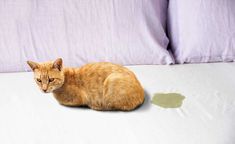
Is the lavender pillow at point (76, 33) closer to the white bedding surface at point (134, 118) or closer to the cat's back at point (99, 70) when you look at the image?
the white bedding surface at point (134, 118)

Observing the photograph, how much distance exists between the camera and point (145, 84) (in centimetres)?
133

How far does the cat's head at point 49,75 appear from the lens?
1.07 m

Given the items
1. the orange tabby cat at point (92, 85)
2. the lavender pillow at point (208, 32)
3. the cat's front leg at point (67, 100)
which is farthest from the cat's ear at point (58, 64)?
the lavender pillow at point (208, 32)

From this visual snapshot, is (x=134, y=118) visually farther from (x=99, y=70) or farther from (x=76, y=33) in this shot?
(x=76, y=33)

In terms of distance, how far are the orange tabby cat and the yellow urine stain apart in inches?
3.4

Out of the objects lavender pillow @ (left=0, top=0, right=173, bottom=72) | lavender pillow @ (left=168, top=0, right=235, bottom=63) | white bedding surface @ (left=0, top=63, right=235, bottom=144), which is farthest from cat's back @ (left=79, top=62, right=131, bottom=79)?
lavender pillow @ (left=168, top=0, right=235, bottom=63)

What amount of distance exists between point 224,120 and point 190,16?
637 mm

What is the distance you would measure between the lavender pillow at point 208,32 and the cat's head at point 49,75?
0.69 m

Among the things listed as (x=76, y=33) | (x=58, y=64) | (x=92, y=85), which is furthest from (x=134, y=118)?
(x=76, y=33)

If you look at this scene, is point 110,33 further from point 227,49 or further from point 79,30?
point 227,49

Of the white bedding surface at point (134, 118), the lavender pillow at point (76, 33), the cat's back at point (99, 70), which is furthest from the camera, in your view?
the lavender pillow at point (76, 33)

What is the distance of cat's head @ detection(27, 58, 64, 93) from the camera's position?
107cm

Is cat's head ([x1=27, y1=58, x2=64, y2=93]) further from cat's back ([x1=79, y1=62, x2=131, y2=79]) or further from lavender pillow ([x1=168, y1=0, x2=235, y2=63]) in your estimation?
lavender pillow ([x1=168, y1=0, x2=235, y2=63])

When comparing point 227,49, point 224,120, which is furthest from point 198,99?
point 227,49
